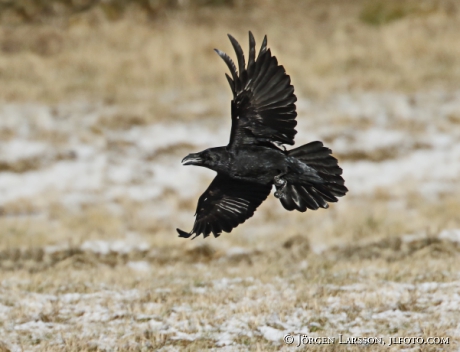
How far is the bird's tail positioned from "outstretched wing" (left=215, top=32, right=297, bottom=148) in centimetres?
20

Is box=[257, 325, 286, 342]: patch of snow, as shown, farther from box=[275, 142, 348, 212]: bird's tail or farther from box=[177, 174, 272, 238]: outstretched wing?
box=[275, 142, 348, 212]: bird's tail

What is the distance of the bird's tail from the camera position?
6277 mm

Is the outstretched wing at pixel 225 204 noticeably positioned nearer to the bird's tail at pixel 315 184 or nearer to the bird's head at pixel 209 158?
the bird's tail at pixel 315 184

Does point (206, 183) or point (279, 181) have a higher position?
point (206, 183)

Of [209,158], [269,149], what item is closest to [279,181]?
[269,149]

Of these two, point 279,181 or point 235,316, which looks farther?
point 235,316

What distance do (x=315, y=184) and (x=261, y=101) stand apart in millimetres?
929

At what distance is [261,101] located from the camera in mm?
6070

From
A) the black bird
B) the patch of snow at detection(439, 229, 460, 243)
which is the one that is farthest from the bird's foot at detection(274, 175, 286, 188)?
the patch of snow at detection(439, 229, 460, 243)

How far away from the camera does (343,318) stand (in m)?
7.43

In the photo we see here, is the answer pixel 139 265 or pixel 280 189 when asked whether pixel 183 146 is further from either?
pixel 280 189

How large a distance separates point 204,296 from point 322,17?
20.0 meters

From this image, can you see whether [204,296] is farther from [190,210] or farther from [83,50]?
[83,50]

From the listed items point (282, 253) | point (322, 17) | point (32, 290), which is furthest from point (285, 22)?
point (32, 290)
